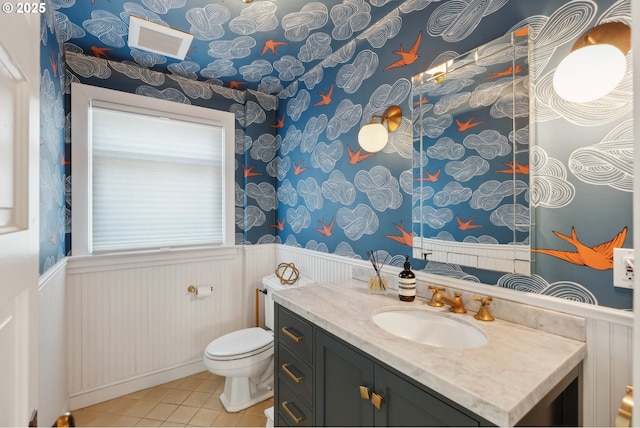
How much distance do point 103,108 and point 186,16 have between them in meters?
0.98

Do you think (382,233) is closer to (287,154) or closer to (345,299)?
(345,299)

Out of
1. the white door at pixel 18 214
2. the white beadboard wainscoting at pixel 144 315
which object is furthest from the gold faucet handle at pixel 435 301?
the white beadboard wainscoting at pixel 144 315

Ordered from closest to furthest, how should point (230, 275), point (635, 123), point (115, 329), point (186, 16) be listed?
1. point (635, 123)
2. point (186, 16)
3. point (115, 329)
4. point (230, 275)

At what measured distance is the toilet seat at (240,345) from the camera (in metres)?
1.93

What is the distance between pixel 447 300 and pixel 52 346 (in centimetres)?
207

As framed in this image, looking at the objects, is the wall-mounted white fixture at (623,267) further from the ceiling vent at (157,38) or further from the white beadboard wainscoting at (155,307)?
the ceiling vent at (157,38)

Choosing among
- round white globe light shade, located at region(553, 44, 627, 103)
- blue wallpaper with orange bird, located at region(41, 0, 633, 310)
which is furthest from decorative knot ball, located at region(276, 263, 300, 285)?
round white globe light shade, located at region(553, 44, 627, 103)

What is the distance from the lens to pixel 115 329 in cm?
213

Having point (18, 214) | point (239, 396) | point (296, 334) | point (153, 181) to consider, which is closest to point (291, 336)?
point (296, 334)

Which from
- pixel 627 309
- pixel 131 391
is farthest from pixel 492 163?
pixel 131 391

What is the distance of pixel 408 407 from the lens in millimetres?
907

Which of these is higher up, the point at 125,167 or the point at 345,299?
the point at 125,167

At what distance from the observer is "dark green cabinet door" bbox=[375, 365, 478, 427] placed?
79cm

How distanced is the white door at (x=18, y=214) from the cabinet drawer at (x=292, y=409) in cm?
102
